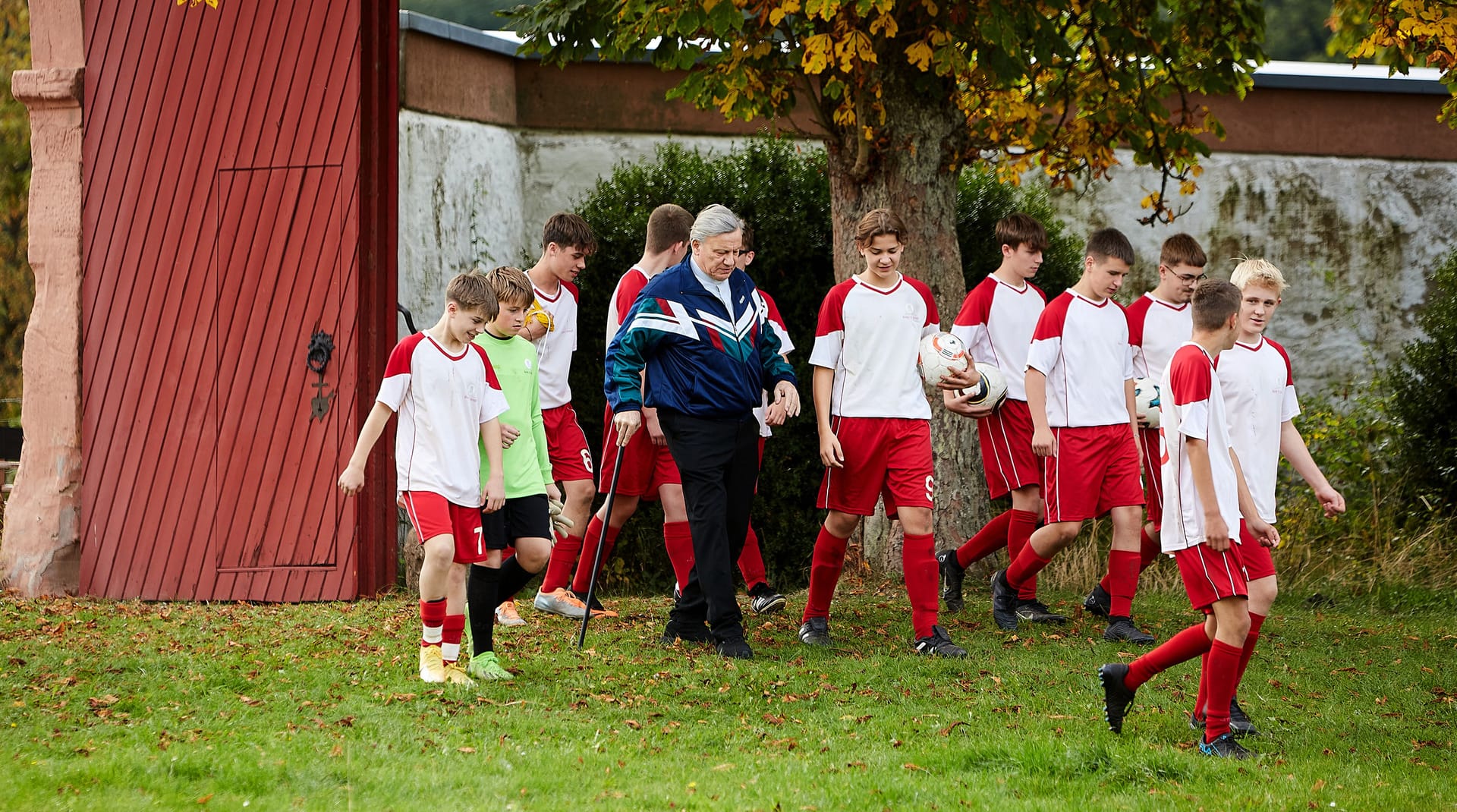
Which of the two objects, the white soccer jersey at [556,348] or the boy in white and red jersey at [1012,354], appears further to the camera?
the white soccer jersey at [556,348]

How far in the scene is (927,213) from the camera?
8.42m

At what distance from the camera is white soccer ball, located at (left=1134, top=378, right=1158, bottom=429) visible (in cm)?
676

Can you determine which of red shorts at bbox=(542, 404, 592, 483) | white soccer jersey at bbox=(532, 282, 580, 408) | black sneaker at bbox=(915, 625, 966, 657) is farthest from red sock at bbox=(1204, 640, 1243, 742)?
white soccer jersey at bbox=(532, 282, 580, 408)

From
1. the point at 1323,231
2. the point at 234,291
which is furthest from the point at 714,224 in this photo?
the point at 1323,231

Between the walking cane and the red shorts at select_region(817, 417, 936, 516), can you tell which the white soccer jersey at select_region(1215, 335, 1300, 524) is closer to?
the red shorts at select_region(817, 417, 936, 516)

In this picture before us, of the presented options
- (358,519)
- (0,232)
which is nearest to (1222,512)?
(358,519)

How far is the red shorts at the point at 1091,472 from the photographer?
652 centimetres

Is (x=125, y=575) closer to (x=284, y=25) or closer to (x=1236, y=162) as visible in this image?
(x=284, y=25)

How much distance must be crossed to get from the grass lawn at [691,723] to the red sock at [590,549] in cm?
38

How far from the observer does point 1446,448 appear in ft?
30.3

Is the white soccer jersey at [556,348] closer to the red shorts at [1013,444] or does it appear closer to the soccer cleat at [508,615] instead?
the soccer cleat at [508,615]

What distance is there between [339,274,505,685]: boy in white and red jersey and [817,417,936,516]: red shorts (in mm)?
1487

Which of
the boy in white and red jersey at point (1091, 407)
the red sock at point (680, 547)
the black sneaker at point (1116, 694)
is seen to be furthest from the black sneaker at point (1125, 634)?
the red sock at point (680, 547)

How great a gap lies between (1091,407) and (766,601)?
1.82 m
